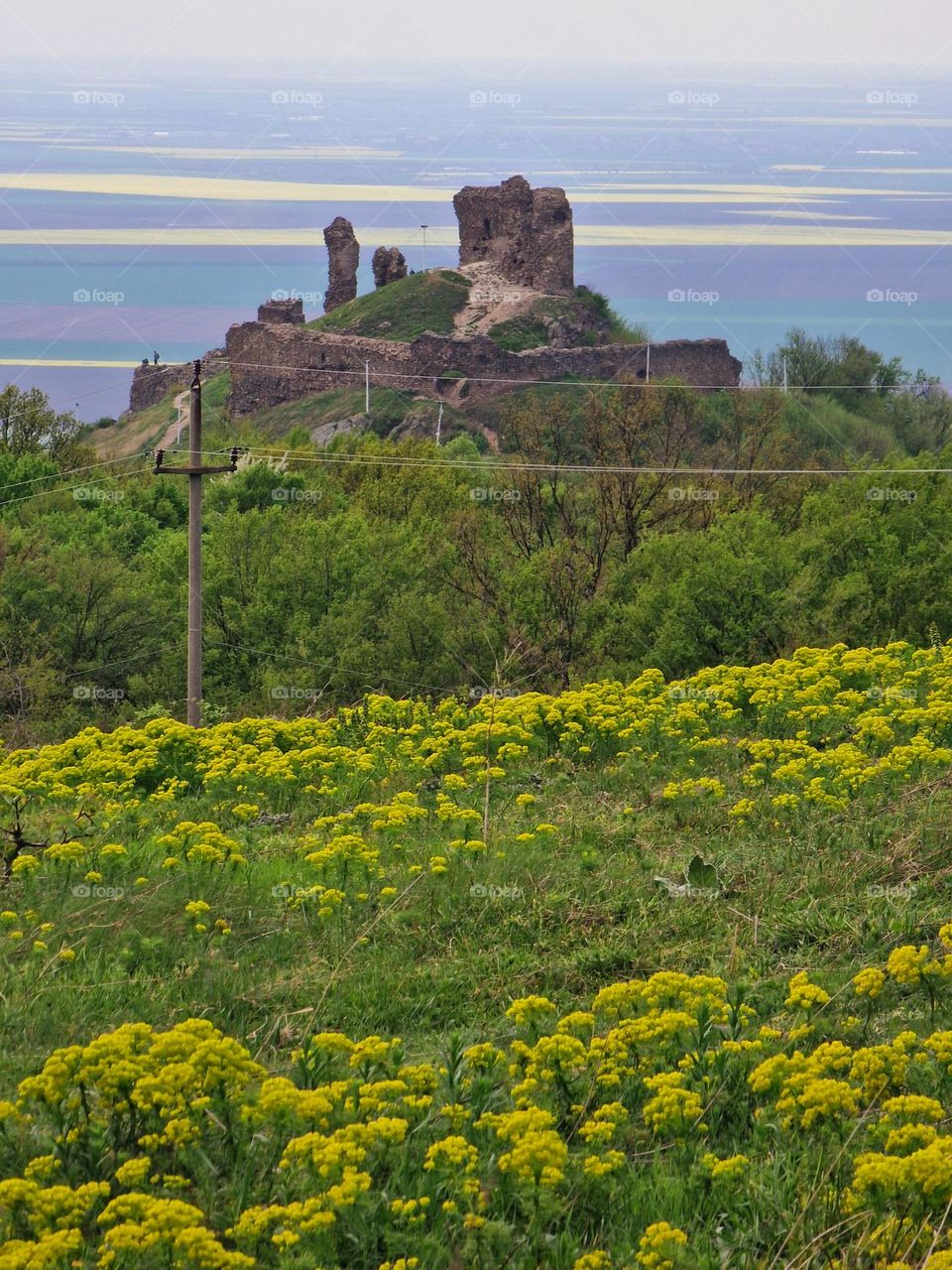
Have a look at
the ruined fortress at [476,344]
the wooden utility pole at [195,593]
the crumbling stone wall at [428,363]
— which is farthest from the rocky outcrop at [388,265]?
the wooden utility pole at [195,593]

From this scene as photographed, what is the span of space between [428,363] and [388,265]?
880 inches

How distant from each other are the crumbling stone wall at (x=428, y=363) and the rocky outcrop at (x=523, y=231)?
710 cm

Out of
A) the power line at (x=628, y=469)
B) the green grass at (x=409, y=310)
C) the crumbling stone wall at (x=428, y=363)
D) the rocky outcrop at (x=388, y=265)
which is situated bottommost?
the power line at (x=628, y=469)

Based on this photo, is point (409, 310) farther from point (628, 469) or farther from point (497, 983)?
point (497, 983)

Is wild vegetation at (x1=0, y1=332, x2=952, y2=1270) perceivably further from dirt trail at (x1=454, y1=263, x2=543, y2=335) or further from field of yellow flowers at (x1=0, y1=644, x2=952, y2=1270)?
dirt trail at (x1=454, y1=263, x2=543, y2=335)

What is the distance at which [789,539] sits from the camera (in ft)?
97.3

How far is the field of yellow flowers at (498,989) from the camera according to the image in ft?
15.4

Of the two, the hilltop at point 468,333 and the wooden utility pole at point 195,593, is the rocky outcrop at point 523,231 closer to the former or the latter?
the hilltop at point 468,333

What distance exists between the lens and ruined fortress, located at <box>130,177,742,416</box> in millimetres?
92125

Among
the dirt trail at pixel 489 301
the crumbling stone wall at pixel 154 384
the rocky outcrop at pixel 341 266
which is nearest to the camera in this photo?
the dirt trail at pixel 489 301

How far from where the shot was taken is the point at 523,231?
337 ft

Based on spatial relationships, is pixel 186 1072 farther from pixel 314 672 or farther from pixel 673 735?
pixel 314 672

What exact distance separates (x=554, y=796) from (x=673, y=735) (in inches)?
50.7

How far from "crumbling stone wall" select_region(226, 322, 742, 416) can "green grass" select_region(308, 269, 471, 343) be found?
4.75 metres
